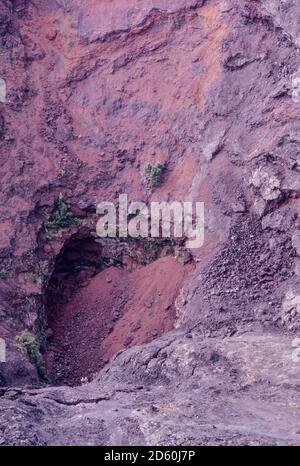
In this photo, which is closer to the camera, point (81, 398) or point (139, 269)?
point (81, 398)

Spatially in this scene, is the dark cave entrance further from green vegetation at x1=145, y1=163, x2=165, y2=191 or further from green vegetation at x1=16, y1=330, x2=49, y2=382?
green vegetation at x1=145, y1=163, x2=165, y2=191

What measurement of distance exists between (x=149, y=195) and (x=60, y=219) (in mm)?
1830

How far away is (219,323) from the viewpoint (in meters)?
12.9

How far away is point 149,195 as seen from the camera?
15.7m

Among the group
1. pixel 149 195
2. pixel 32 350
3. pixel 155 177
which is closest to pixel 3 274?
pixel 32 350

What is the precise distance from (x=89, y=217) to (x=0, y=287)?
2624 mm

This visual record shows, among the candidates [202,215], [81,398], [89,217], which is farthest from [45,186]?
[81,398]

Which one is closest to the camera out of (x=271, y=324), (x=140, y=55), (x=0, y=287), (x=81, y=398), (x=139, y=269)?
(x=81, y=398)

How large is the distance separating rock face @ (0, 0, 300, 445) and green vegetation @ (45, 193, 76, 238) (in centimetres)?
4

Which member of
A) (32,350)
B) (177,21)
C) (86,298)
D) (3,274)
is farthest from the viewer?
(177,21)

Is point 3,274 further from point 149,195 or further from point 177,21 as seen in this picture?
point 177,21

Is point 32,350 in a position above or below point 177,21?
below

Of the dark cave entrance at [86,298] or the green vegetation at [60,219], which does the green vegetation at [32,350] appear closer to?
the dark cave entrance at [86,298]

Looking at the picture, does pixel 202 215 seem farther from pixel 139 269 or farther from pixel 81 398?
pixel 81 398
